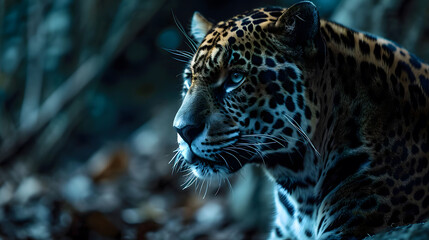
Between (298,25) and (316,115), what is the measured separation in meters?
0.58

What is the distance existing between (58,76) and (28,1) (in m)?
1.39

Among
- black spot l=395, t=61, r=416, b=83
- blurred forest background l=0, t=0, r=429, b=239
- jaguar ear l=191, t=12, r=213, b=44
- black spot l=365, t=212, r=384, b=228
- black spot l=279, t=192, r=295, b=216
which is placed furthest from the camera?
blurred forest background l=0, t=0, r=429, b=239

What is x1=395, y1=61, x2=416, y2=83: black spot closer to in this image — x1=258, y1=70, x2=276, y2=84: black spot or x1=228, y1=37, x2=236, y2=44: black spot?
x1=258, y1=70, x2=276, y2=84: black spot

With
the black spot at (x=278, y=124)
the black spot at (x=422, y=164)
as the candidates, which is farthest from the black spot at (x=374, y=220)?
the black spot at (x=278, y=124)

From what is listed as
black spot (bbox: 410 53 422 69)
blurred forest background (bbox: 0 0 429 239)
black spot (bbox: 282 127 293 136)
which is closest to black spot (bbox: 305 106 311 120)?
black spot (bbox: 282 127 293 136)

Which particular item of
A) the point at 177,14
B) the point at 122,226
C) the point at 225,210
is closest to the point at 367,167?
the point at 122,226

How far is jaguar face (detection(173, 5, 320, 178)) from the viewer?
3838mm

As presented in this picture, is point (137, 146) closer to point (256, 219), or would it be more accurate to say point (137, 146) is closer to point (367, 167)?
point (256, 219)

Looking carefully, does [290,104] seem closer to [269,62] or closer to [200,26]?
[269,62]

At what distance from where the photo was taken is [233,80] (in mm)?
3908

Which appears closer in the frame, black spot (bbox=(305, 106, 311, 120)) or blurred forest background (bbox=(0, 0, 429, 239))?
black spot (bbox=(305, 106, 311, 120))

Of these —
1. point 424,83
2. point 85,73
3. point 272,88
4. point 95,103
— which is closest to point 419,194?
point 424,83

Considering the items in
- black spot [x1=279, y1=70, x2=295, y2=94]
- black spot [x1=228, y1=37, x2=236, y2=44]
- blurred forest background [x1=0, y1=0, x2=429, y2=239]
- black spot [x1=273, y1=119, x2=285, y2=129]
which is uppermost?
black spot [x1=228, y1=37, x2=236, y2=44]

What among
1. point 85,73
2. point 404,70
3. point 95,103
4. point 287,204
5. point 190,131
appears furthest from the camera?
point 95,103
